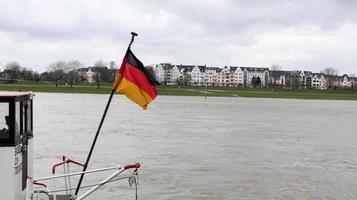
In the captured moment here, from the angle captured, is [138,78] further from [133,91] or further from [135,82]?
[133,91]

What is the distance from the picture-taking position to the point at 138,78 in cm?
1128

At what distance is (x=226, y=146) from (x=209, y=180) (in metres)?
10.5

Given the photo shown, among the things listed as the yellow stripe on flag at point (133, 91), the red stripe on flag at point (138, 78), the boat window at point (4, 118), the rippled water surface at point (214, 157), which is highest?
the red stripe on flag at point (138, 78)

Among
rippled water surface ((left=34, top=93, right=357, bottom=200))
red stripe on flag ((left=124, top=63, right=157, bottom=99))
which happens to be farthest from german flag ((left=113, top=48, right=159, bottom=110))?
rippled water surface ((left=34, top=93, right=357, bottom=200))

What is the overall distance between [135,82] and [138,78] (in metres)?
0.10

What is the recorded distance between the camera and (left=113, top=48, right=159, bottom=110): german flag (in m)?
11.2

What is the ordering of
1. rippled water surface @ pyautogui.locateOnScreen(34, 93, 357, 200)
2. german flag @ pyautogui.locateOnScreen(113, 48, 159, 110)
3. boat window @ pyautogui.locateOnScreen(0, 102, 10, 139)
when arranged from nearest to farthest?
boat window @ pyautogui.locateOnScreen(0, 102, 10, 139)
german flag @ pyautogui.locateOnScreen(113, 48, 159, 110)
rippled water surface @ pyautogui.locateOnScreen(34, 93, 357, 200)

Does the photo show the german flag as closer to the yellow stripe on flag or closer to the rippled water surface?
the yellow stripe on flag

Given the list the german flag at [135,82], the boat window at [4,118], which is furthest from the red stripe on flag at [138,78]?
the boat window at [4,118]

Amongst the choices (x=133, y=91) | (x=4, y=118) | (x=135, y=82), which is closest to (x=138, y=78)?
(x=135, y=82)

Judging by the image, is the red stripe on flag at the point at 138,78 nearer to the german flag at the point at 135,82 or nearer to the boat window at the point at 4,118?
the german flag at the point at 135,82

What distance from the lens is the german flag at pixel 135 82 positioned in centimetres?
1124

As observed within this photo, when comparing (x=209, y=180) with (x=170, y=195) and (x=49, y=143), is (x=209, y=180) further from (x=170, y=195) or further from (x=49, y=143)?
(x=49, y=143)

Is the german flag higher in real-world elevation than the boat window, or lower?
higher
